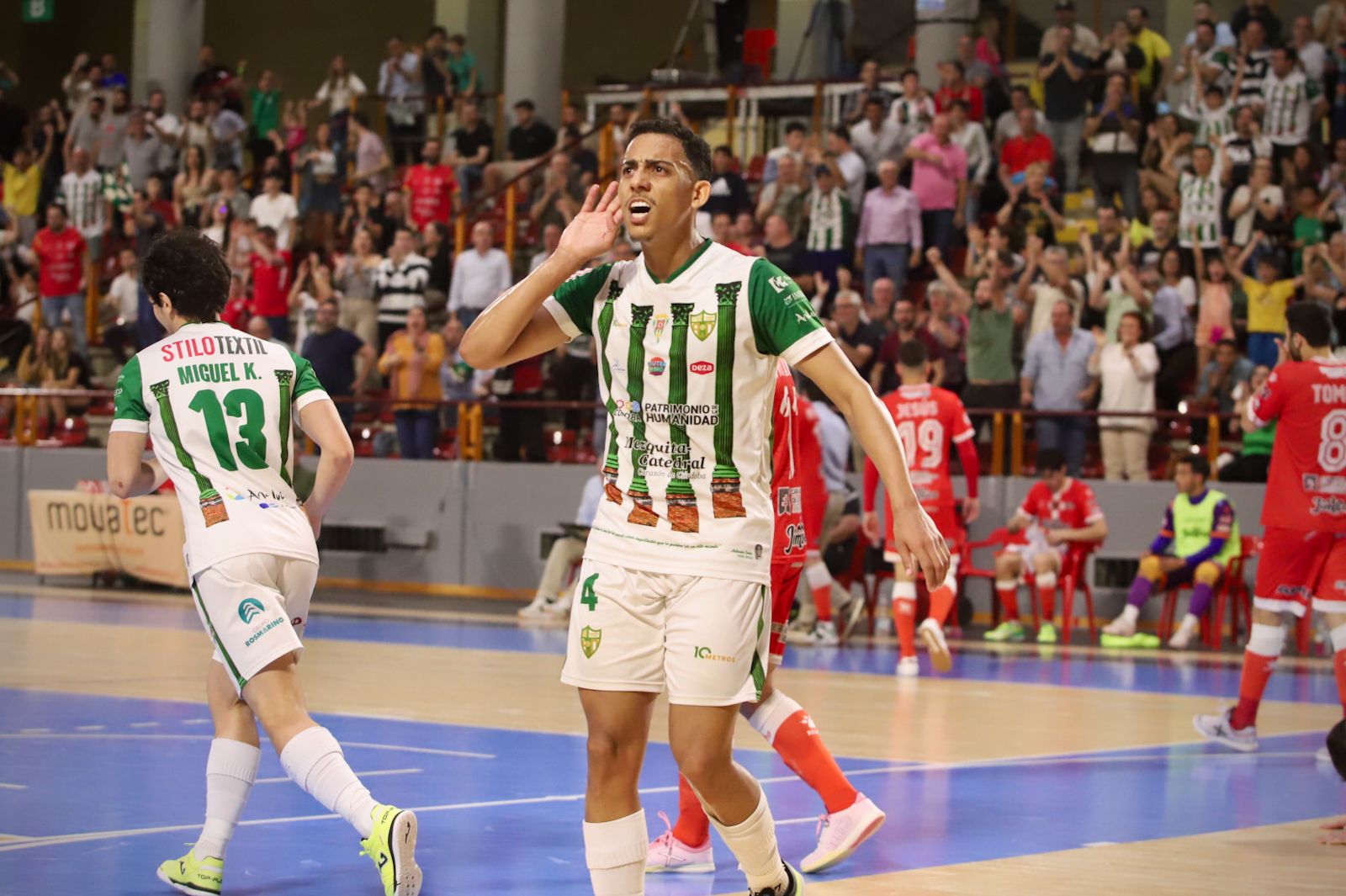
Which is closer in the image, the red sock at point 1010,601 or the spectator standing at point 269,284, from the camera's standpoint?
the red sock at point 1010,601

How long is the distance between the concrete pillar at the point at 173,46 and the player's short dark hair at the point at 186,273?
78.4ft

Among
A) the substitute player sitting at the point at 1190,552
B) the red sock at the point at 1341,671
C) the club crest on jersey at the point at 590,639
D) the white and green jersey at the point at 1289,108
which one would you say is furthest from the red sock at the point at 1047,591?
the club crest on jersey at the point at 590,639

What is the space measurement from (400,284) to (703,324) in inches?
643

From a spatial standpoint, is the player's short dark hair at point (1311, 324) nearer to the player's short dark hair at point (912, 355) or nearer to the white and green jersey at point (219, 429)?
the player's short dark hair at point (912, 355)

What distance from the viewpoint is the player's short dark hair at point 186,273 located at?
20.1 ft

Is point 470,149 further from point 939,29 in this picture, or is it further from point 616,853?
point 616,853

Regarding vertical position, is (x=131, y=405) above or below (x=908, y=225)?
below

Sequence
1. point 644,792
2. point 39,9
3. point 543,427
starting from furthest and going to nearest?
point 39,9 → point 543,427 → point 644,792

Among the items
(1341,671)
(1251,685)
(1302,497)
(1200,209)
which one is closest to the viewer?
(1341,671)

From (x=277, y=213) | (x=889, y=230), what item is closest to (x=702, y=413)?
(x=889, y=230)

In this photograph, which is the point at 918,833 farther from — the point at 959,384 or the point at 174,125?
the point at 174,125

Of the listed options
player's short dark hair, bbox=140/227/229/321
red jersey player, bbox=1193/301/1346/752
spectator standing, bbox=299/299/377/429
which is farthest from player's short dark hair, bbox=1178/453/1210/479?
player's short dark hair, bbox=140/227/229/321

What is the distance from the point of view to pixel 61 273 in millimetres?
24125

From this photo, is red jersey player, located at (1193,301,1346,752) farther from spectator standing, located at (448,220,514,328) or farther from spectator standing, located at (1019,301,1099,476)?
spectator standing, located at (448,220,514,328)
